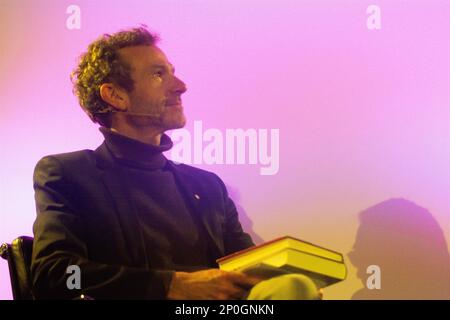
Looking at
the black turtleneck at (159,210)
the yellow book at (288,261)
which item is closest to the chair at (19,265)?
the black turtleneck at (159,210)

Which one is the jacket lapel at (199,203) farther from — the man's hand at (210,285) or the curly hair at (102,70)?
the curly hair at (102,70)

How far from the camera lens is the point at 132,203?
2.20 meters

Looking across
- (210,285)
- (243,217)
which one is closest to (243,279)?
(210,285)

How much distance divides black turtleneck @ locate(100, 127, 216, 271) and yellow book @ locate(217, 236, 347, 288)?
0.40 feet

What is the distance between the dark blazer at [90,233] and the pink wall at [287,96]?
15cm

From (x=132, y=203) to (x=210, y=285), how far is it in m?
0.38

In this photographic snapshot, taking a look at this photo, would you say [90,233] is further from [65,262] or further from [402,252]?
[402,252]

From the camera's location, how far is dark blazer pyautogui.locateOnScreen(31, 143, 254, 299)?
2.08 metres

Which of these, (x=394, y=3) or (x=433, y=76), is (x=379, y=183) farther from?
(x=394, y=3)

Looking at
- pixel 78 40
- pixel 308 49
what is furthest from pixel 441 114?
pixel 78 40

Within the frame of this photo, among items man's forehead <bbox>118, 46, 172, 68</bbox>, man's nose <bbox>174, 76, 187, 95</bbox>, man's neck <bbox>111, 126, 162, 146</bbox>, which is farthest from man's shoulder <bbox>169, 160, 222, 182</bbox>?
man's forehead <bbox>118, 46, 172, 68</bbox>

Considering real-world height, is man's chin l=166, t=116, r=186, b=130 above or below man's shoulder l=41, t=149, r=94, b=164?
above

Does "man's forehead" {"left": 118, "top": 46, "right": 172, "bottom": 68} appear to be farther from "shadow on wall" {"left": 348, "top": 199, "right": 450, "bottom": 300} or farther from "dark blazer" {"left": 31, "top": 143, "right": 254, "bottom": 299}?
"shadow on wall" {"left": 348, "top": 199, "right": 450, "bottom": 300}
